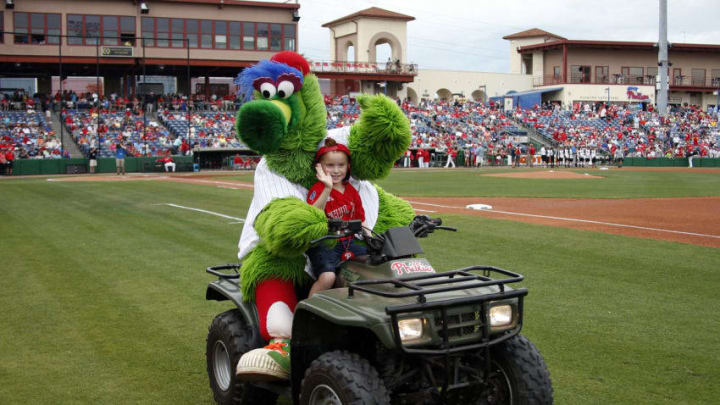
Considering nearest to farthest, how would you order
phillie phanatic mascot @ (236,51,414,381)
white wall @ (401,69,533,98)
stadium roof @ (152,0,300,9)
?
phillie phanatic mascot @ (236,51,414,381), stadium roof @ (152,0,300,9), white wall @ (401,69,533,98)

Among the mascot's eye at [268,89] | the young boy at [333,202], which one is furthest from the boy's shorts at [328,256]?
the mascot's eye at [268,89]

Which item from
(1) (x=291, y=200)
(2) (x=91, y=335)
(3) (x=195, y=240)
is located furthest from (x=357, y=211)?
(3) (x=195, y=240)

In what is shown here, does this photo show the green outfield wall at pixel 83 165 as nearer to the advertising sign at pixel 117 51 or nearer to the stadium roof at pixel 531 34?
the advertising sign at pixel 117 51

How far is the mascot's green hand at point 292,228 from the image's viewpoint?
4145 millimetres

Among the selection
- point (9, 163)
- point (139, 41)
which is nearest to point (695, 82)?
point (139, 41)

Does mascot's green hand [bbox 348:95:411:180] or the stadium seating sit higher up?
the stadium seating

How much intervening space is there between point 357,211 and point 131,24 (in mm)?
49821

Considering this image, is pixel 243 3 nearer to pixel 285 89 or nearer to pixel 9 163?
pixel 9 163

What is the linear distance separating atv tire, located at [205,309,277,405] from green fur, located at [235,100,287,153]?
1214mm

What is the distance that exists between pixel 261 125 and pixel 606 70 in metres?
75.6

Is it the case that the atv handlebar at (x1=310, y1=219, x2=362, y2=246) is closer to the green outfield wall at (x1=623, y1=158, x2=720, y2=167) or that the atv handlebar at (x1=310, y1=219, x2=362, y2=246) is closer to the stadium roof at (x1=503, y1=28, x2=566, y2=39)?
the green outfield wall at (x1=623, y1=158, x2=720, y2=167)

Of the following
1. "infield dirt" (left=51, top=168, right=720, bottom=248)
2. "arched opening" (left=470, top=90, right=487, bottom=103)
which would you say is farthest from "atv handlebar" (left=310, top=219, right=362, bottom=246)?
"arched opening" (left=470, top=90, right=487, bottom=103)

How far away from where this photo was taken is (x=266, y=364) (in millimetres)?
4188

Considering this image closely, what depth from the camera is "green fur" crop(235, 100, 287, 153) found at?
4.59 meters
